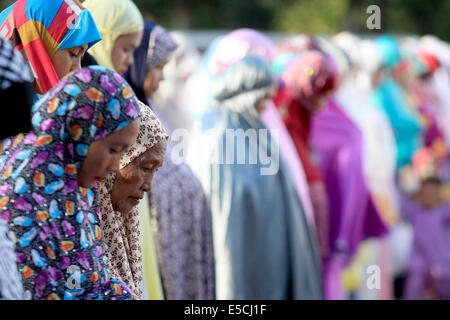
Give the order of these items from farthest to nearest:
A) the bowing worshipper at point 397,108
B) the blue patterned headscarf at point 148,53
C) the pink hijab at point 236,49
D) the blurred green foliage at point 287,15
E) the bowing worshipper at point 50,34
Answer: the blurred green foliage at point 287,15 < the bowing worshipper at point 397,108 < the pink hijab at point 236,49 < the blue patterned headscarf at point 148,53 < the bowing worshipper at point 50,34

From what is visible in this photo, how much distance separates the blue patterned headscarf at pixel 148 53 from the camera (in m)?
4.52

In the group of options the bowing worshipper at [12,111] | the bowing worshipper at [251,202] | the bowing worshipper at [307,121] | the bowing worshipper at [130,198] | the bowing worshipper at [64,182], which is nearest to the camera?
the bowing worshipper at [12,111]

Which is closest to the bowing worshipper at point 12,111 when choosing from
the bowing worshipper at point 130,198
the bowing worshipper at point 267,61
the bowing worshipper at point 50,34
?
the bowing worshipper at point 130,198

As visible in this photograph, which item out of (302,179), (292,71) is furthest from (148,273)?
(292,71)

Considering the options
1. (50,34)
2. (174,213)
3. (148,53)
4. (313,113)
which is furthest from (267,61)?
(50,34)

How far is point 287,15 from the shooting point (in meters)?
23.0

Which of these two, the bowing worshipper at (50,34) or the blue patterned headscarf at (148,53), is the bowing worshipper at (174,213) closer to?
the blue patterned headscarf at (148,53)

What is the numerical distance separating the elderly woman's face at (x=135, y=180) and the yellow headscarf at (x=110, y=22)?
86 centimetres

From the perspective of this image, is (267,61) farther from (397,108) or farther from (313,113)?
(397,108)

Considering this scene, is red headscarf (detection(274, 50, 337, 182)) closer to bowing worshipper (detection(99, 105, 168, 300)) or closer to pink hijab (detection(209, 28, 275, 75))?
pink hijab (detection(209, 28, 275, 75))

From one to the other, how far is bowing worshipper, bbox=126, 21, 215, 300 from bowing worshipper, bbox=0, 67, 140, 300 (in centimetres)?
172

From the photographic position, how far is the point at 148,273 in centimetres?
424
